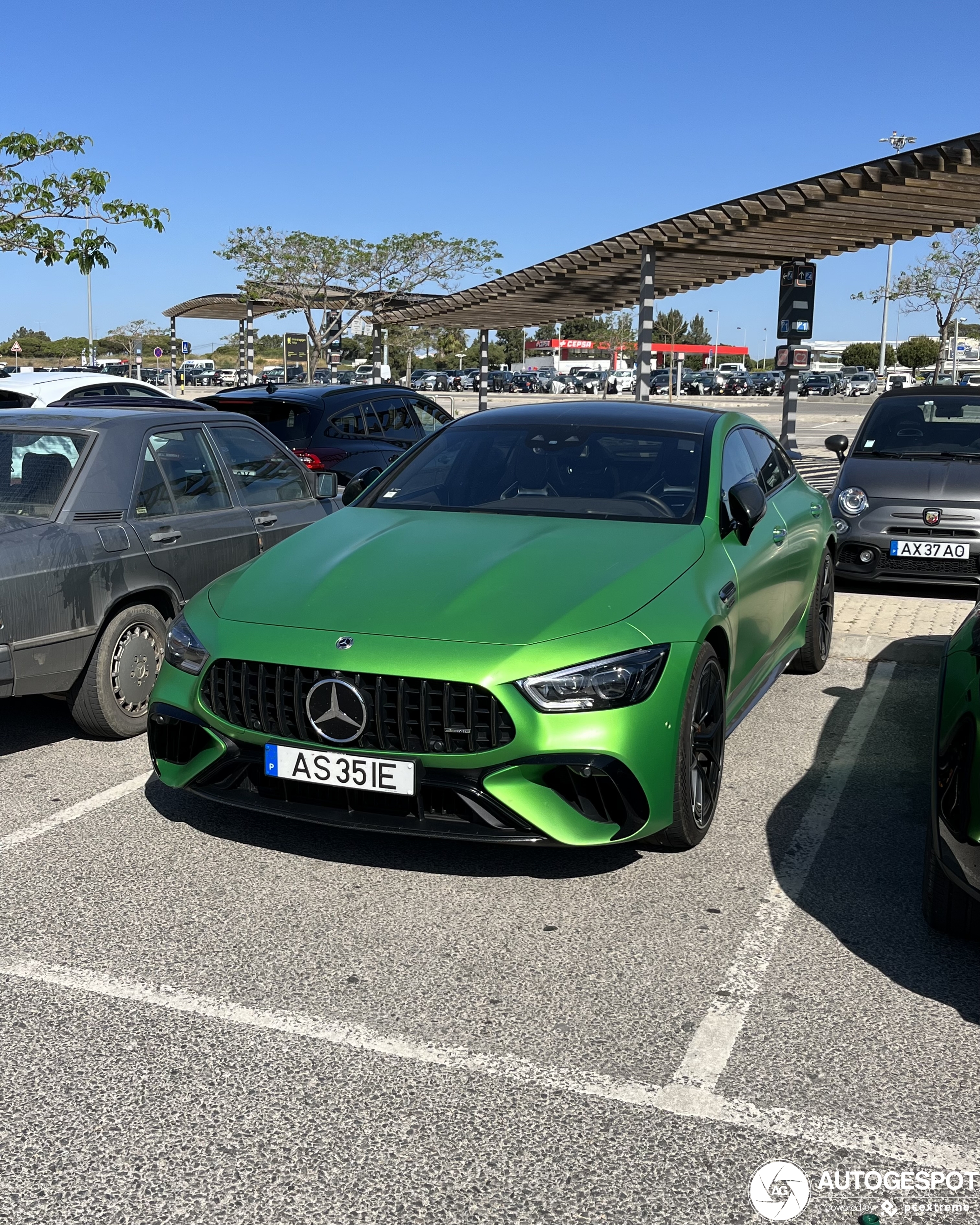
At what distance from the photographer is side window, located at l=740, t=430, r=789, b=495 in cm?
611

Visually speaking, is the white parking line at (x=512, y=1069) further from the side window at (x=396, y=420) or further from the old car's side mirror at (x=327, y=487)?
the side window at (x=396, y=420)

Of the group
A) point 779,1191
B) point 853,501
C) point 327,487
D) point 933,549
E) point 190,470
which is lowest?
point 779,1191

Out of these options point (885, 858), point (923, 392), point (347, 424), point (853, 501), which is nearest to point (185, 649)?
point (885, 858)

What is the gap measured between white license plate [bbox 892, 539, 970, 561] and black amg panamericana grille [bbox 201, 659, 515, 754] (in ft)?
21.1

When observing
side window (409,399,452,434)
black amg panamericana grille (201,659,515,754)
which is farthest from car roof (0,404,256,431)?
side window (409,399,452,434)

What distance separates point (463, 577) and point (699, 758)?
1052 millimetres

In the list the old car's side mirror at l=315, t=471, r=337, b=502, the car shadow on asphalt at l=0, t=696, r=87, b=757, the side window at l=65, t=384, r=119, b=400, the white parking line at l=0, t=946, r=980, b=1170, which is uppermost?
the side window at l=65, t=384, r=119, b=400

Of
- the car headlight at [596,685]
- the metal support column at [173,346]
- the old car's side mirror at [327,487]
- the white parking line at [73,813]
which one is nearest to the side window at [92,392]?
the old car's side mirror at [327,487]

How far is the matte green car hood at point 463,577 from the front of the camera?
13.3 ft

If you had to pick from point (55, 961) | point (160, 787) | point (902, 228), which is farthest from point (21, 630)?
point (902, 228)

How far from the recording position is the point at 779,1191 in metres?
2.60

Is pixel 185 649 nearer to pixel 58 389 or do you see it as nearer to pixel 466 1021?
pixel 466 1021

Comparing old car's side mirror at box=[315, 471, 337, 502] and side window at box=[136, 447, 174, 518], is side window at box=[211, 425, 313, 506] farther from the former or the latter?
side window at box=[136, 447, 174, 518]

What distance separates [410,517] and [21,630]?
169 cm
